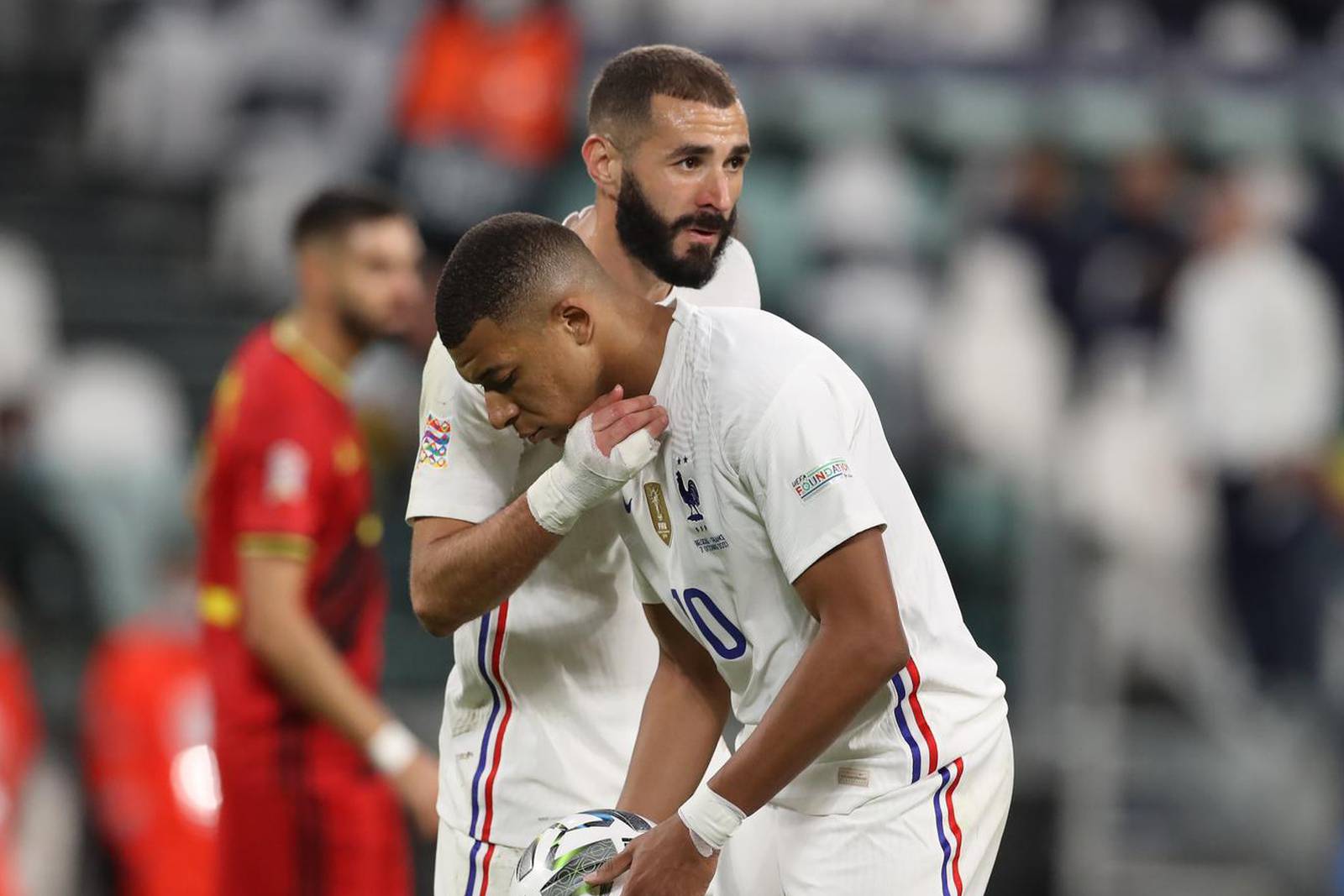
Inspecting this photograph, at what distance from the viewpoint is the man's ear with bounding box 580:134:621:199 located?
398 cm

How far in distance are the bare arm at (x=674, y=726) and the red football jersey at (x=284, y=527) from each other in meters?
1.91

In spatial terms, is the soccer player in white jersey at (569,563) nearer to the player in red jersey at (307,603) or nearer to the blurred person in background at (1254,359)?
the player in red jersey at (307,603)

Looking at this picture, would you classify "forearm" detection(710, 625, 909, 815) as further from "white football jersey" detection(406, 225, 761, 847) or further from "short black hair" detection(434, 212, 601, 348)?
"white football jersey" detection(406, 225, 761, 847)

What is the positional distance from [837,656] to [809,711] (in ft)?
0.34

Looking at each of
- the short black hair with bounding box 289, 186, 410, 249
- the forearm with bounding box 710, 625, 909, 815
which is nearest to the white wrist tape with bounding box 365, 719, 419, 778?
the short black hair with bounding box 289, 186, 410, 249

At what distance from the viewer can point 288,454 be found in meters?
5.54

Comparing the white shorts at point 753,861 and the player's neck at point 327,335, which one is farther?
the player's neck at point 327,335

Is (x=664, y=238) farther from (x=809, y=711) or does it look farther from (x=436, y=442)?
(x=809, y=711)

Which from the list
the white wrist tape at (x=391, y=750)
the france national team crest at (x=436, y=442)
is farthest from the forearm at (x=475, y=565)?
the white wrist tape at (x=391, y=750)

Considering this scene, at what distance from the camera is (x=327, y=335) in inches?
228

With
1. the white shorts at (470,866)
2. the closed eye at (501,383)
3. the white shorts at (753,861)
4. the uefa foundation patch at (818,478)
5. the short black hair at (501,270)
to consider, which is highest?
the short black hair at (501,270)

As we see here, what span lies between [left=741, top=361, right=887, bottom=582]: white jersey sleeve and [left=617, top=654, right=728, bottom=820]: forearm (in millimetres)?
622

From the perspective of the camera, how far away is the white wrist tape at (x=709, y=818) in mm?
3227

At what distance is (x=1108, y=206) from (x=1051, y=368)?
1010 millimetres
